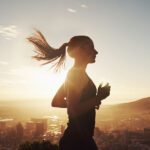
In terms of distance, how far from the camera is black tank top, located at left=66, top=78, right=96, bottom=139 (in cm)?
375

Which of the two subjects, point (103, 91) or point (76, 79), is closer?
point (103, 91)

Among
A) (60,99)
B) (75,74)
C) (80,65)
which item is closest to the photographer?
(75,74)

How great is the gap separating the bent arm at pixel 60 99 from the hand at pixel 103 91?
1.93ft

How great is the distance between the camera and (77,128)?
12.4 feet

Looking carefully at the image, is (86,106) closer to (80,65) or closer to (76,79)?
(76,79)

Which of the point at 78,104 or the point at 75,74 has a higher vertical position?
the point at 75,74

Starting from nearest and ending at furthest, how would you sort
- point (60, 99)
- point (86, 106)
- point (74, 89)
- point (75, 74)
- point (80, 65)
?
point (86, 106) → point (74, 89) → point (75, 74) → point (80, 65) → point (60, 99)

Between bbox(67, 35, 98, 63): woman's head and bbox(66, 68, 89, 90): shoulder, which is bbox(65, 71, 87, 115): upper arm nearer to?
bbox(66, 68, 89, 90): shoulder

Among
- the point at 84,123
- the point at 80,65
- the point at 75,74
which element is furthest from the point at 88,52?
the point at 84,123

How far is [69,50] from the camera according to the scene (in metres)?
4.15

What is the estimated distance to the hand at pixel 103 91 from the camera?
3761mm

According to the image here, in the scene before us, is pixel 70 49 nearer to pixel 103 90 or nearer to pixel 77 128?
pixel 103 90

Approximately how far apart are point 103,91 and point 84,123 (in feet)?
1.31

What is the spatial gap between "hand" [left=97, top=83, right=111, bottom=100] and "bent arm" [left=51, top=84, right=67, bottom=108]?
1.93ft
